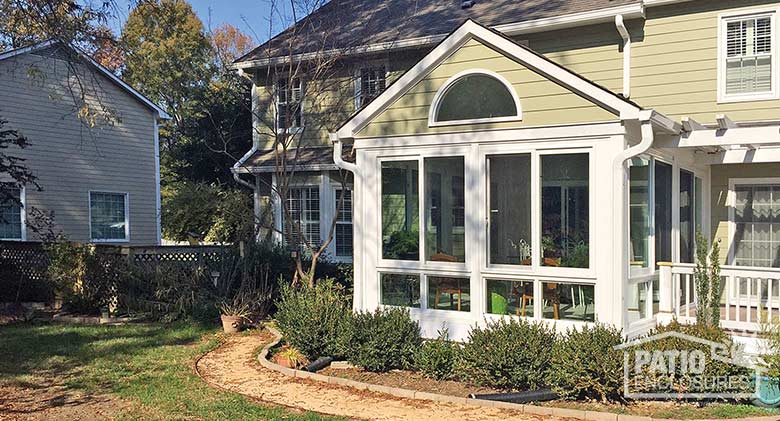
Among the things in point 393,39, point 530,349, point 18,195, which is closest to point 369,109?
point 530,349

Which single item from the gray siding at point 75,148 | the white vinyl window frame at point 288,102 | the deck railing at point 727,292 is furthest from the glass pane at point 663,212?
the gray siding at point 75,148

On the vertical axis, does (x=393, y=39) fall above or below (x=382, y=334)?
above

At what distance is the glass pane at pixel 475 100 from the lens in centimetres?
770

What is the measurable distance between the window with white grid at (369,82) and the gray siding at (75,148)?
6.50m

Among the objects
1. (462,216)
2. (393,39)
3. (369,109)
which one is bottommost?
(462,216)

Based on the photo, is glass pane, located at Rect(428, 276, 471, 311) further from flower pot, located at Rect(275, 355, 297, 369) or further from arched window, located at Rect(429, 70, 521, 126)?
arched window, located at Rect(429, 70, 521, 126)

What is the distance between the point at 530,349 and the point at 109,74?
15.2 metres

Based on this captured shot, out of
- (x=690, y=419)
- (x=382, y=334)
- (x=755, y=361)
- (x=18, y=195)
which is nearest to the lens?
(x=690, y=419)

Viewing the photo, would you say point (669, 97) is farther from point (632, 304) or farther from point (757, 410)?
point (757, 410)

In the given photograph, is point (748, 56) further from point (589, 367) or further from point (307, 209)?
point (307, 209)

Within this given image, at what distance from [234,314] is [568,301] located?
533cm

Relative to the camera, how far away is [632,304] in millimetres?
7438

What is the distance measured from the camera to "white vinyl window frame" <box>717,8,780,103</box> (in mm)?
9531

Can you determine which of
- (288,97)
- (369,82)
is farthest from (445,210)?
(369,82)
